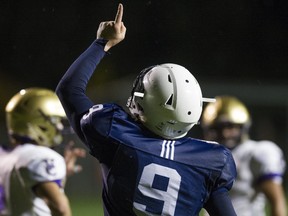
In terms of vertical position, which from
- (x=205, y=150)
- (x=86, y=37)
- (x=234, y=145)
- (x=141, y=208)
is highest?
(x=205, y=150)

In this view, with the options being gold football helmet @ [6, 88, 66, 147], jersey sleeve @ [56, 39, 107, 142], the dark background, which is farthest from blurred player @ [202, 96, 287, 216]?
the dark background

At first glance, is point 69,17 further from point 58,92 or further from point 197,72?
point 58,92

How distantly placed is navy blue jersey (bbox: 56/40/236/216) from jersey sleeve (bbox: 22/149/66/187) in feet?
3.44

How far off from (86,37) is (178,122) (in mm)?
11258

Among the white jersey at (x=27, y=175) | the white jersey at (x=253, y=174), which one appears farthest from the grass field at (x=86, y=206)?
the white jersey at (x=27, y=175)

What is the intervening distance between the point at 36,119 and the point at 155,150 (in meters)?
1.68

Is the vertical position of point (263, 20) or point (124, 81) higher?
point (263, 20)

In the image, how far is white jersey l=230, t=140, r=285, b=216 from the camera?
488 cm

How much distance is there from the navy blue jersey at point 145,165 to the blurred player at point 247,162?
1988mm

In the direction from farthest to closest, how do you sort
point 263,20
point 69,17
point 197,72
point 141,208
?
1. point 197,72
2. point 263,20
3. point 69,17
4. point 141,208

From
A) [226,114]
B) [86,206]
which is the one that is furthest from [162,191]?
[86,206]

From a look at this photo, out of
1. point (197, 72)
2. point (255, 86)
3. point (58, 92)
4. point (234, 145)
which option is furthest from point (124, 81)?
point (58, 92)

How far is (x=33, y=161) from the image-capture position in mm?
3865

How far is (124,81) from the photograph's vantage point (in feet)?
51.4
